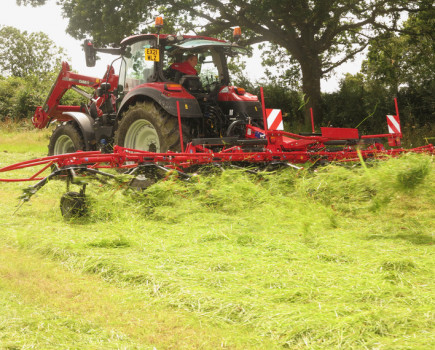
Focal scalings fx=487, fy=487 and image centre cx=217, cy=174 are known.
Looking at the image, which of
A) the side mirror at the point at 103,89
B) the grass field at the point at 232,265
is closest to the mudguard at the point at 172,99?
the grass field at the point at 232,265

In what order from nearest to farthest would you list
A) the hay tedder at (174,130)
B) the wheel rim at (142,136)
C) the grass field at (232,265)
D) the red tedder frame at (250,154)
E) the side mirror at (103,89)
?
1. the grass field at (232,265)
2. the red tedder frame at (250,154)
3. the hay tedder at (174,130)
4. the wheel rim at (142,136)
5. the side mirror at (103,89)

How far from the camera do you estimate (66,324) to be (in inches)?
89.7

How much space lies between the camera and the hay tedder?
5.01 meters

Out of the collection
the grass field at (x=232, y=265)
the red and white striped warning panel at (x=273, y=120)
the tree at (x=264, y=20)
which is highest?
the tree at (x=264, y=20)

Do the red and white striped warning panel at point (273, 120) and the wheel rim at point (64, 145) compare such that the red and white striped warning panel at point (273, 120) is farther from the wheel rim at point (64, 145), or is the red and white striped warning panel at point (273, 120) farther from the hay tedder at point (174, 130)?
the wheel rim at point (64, 145)

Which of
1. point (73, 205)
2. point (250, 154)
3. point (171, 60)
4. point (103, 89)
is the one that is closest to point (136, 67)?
point (171, 60)

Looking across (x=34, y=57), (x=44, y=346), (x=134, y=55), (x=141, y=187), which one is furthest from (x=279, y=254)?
(x=34, y=57)

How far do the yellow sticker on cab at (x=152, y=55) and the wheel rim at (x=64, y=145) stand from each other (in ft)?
8.26

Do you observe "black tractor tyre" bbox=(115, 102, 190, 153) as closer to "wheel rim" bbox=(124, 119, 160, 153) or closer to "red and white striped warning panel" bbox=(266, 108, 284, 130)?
"wheel rim" bbox=(124, 119, 160, 153)

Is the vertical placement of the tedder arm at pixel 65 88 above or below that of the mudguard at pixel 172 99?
above

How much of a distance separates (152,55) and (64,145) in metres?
2.76

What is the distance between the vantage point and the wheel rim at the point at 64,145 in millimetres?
8377

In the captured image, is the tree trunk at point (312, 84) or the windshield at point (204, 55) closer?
the windshield at point (204, 55)

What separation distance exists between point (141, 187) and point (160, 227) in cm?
84
